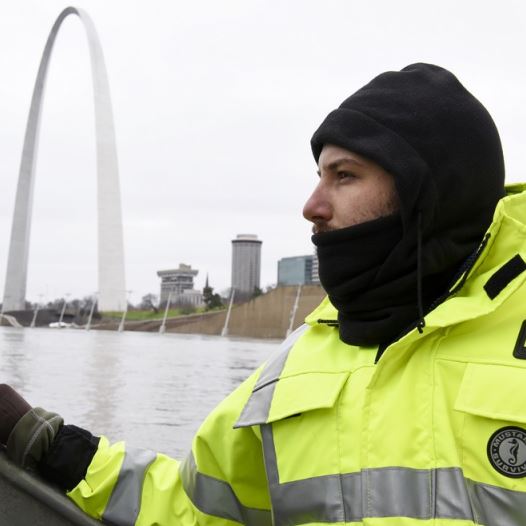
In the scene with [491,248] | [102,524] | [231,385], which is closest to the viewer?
[491,248]

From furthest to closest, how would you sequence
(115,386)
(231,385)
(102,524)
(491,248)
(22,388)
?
(231,385), (115,386), (22,388), (102,524), (491,248)

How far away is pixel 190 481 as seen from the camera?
66.7 inches

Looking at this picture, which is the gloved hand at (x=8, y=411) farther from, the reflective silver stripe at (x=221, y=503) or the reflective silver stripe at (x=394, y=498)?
the reflective silver stripe at (x=394, y=498)

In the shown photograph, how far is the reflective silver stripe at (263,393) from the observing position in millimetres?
1522

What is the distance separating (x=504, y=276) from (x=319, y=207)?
0.39 m

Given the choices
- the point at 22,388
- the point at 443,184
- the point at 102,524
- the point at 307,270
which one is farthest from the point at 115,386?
the point at 307,270

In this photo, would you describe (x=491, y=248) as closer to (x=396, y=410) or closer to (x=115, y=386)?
(x=396, y=410)

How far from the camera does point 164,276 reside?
131500 mm

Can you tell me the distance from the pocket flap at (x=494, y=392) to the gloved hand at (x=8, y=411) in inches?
39.3

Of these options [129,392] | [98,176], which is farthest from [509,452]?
[98,176]

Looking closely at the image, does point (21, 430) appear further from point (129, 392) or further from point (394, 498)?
point (129, 392)

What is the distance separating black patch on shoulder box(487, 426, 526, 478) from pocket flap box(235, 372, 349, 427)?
11.7 inches

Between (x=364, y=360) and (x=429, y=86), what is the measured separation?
0.53 meters

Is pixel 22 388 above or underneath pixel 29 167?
underneath
